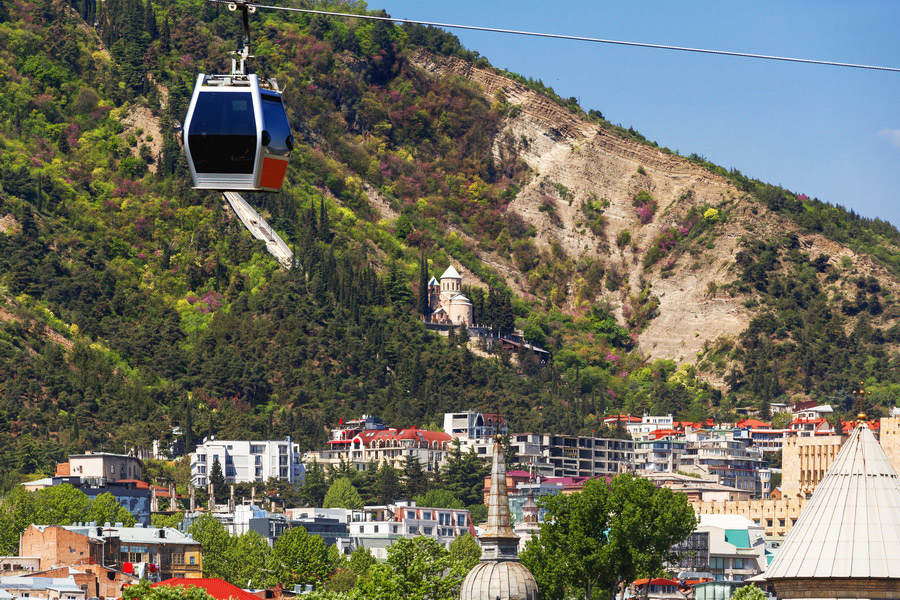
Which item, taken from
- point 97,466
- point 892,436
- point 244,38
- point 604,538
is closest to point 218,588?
point 604,538

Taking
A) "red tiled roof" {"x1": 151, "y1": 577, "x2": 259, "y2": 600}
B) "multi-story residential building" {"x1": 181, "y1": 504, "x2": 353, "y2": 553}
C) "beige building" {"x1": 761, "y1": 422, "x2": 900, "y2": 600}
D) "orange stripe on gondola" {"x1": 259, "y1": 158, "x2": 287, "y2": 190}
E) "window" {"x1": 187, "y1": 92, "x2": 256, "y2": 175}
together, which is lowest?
"red tiled roof" {"x1": 151, "y1": 577, "x2": 259, "y2": 600}

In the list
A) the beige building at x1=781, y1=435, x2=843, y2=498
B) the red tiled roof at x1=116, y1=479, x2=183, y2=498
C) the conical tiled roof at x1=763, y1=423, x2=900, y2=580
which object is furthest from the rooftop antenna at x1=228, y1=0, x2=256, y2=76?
the red tiled roof at x1=116, y1=479, x2=183, y2=498

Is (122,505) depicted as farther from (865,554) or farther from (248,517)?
(865,554)

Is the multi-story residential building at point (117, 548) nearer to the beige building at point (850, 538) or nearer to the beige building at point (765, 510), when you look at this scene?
the beige building at point (765, 510)

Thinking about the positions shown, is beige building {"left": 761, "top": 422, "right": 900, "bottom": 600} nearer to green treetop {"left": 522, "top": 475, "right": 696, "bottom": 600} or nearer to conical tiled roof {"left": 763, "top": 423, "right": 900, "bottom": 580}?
conical tiled roof {"left": 763, "top": 423, "right": 900, "bottom": 580}

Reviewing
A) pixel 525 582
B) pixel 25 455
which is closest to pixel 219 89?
pixel 525 582

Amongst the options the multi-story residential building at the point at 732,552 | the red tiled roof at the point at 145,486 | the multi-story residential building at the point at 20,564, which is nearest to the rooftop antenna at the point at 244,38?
the multi-story residential building at the point at 20,564

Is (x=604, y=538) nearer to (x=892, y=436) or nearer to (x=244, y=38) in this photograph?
(x=892, y=436)
